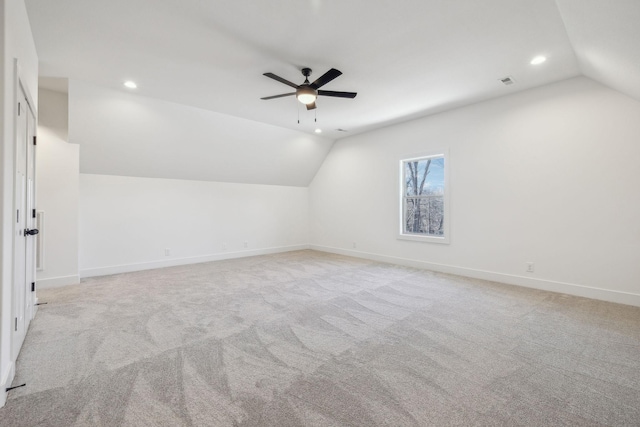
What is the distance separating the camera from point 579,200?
3648mm

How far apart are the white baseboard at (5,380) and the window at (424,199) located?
17.2 ft

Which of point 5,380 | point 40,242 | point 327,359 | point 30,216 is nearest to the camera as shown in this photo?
point 5,380

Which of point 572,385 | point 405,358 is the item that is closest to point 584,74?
point 572,385

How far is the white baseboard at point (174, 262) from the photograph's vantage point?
4703mm

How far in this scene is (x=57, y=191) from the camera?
4.01m

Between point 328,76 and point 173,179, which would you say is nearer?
point 328,76

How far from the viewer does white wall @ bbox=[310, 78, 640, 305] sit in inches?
133

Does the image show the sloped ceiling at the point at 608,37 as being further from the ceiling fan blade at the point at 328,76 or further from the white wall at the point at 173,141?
the white wall at the point at 173,141

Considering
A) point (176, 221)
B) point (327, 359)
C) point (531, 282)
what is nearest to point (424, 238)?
point (531, 282)

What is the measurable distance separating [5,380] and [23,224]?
4.41ft

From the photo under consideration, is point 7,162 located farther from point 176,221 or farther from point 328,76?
point 176,221

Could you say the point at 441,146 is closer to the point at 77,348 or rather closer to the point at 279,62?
the point at 279,62

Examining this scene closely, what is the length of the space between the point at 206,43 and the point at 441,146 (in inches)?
157

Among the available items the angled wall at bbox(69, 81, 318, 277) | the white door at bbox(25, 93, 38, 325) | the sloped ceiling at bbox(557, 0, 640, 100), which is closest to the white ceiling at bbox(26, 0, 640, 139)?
the sloped ceiling at bbox(557, 0, 640, 100)
